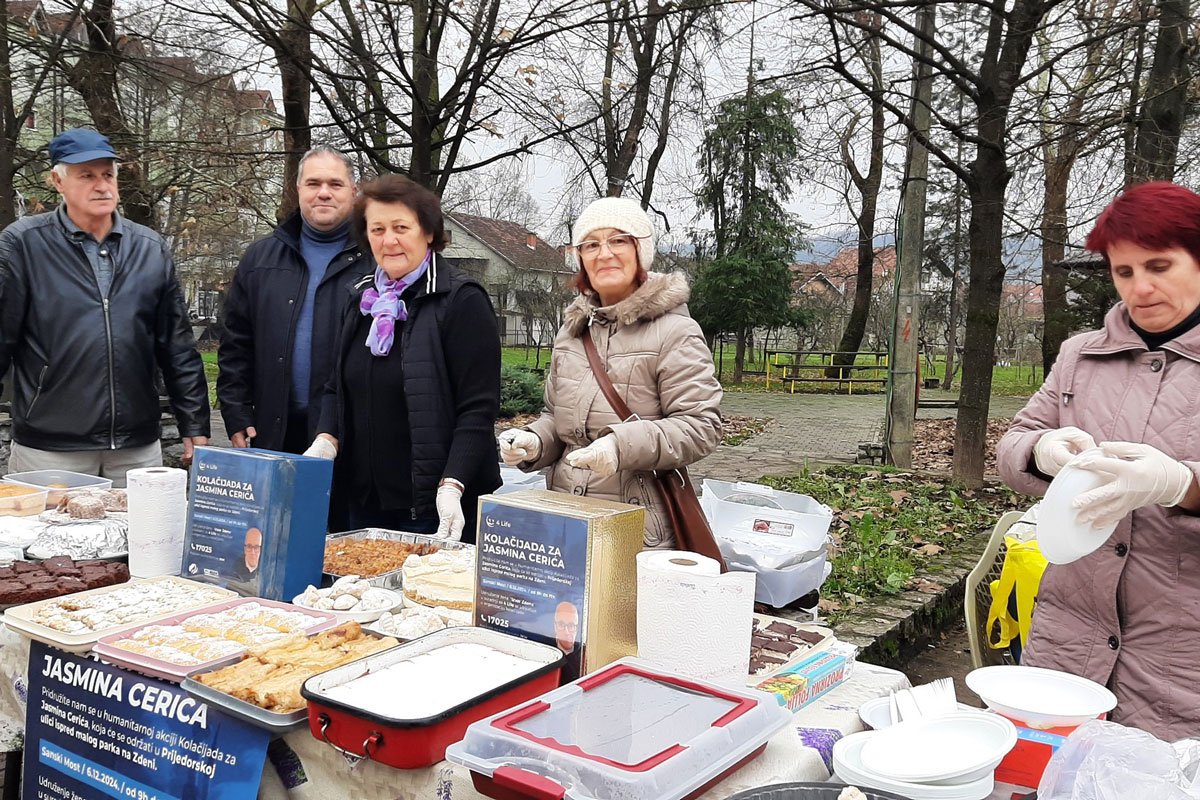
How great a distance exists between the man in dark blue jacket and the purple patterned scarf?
0.36 meters

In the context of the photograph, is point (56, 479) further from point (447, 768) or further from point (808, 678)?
point (808, 678)

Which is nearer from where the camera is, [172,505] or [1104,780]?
[1104,780]

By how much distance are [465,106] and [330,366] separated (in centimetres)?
457

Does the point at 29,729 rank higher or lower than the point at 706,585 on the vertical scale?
lower

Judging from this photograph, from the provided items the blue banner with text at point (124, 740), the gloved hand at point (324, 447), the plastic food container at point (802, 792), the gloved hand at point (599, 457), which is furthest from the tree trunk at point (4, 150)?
the plastic food container at point (802, 792)

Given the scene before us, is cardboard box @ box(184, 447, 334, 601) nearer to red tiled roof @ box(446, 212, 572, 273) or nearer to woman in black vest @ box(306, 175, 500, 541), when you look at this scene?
woman in black vest @ box(306, 175, 500, 541)

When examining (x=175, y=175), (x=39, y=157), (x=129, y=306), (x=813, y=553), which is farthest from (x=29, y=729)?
(x=39, y=157)

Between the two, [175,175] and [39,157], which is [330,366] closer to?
[175,175]

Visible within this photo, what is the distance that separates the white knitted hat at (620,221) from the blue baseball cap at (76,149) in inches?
72.7

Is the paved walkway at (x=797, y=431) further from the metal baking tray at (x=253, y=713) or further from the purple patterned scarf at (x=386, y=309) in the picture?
the metal baking tray at (x=253, y=713)

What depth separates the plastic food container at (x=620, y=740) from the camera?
117 cm

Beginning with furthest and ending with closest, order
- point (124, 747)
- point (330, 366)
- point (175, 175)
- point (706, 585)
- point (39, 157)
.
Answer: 1. point (39, 157)
2. point (175, 175)
3. point (330, 366)
4. point (124, 747)
5. point (706, 585)

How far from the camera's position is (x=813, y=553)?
3.89 meters

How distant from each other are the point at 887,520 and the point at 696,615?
5254 millimetres
